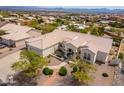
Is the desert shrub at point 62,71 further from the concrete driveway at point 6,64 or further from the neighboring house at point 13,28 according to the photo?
the neighboring house at point 13,28

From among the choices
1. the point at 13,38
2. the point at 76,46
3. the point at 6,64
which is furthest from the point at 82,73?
the point at 13,38

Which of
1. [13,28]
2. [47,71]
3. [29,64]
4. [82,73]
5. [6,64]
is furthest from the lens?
[13,28]

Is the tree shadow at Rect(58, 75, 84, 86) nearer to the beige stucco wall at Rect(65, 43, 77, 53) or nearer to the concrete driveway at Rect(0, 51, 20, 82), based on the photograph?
the beige stucco wall at Rect(65, 43, 77, 53)

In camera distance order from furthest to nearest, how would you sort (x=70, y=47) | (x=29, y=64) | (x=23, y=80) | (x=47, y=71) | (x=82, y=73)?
(x=70, y=47) → (x=47, y=71) → (x=29, y=64) → (x=23, y=80) → (x=82, y=73)

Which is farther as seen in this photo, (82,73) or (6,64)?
(6,64)

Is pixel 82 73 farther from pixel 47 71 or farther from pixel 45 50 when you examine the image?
pixel 45 50

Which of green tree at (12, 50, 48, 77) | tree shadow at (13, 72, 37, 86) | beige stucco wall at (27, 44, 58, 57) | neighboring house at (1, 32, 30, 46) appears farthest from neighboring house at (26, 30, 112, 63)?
tree shadow at (13, 72, 37, 86)
